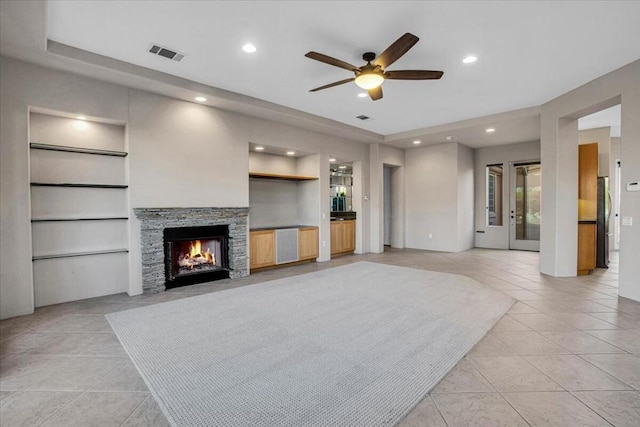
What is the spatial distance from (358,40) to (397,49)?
0.54 meters

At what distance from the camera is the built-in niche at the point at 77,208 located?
394cm

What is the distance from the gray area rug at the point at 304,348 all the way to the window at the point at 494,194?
530 cm

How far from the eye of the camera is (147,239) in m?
4.47

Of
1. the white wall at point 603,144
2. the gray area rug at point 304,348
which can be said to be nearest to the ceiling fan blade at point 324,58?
the gray area rug at point 304,348

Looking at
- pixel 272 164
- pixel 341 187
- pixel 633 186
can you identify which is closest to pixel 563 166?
pixel 633 186

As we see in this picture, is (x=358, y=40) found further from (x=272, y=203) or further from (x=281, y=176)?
(x=272, y=203)

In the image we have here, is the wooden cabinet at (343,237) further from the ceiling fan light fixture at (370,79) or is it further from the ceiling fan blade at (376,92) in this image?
the ceiling fan light fixture at (370,79)

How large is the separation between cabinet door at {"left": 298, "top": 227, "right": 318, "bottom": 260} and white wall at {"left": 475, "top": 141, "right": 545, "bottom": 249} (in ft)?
17.2

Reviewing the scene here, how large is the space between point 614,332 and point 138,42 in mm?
5796

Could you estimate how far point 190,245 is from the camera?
17.2 feet

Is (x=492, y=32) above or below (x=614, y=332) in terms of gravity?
above

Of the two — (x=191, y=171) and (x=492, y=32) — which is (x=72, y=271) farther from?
(x=492, y=32)

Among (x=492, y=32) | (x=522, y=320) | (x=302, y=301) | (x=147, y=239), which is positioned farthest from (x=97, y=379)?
(x=492, y=32)

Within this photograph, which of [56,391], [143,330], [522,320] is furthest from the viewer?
[522,320]
